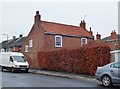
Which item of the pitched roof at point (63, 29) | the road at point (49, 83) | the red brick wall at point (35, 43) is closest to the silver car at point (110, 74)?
the road at point (49, 83)

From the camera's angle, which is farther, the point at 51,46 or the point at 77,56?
the point at 51,46

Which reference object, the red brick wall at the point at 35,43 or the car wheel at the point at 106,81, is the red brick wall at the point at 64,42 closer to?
the red brick wall at the point at 35,43

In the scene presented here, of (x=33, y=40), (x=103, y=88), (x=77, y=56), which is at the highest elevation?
(x=33, y=40)

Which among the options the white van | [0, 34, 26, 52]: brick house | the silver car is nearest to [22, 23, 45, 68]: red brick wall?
the white van

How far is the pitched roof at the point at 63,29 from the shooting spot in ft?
117

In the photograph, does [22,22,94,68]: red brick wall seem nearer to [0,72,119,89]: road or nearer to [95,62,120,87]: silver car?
[0,72,119,89]: road

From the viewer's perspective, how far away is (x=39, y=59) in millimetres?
31375

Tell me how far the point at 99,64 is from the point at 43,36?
1526 cm

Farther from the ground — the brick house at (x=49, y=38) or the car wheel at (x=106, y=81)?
the brick house at (x=49, y=38)

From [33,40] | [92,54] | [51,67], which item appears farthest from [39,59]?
[92,54]

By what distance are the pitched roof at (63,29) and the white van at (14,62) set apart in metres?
6.86

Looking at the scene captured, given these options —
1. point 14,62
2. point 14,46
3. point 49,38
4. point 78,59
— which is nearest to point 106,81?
point 78,59

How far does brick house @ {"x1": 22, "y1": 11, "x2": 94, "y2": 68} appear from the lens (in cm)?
3459

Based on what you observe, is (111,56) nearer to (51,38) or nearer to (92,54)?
(92,54)
